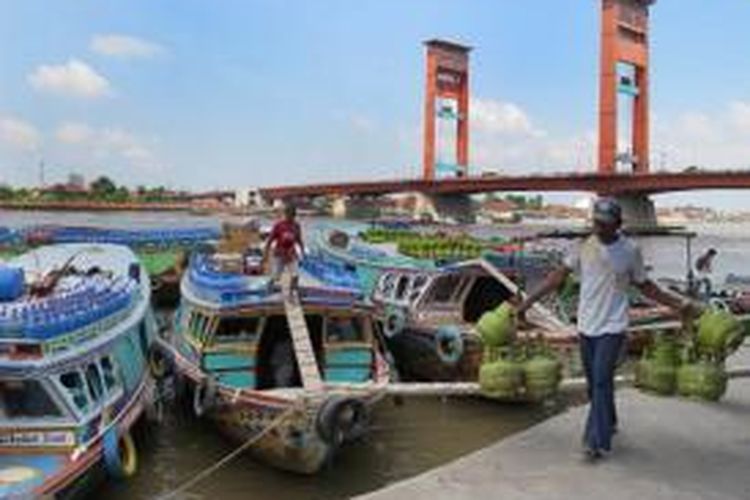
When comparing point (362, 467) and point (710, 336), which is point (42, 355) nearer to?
point (362, 467)

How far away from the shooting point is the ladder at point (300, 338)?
11.3 m

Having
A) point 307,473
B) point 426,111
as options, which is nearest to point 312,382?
point 307,473

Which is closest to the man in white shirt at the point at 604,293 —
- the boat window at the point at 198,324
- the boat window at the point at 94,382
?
the boat window at the point at 94,382

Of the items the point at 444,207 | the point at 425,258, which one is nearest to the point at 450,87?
the point at 444,207

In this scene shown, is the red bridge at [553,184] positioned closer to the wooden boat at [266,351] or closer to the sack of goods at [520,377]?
the wooden boat at [266,351]

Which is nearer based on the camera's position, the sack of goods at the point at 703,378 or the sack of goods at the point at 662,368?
the sack of goods at the point at 703,378

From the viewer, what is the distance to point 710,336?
7.99 meters

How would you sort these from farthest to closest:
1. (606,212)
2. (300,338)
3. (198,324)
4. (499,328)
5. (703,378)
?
(198,324) → (300,338) → (499,328) → (703,378) → (606,212)

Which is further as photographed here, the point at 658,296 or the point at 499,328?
the point at 499,328

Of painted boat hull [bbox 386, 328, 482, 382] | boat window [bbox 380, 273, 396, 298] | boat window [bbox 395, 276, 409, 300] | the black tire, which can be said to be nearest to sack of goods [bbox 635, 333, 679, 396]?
the black tire

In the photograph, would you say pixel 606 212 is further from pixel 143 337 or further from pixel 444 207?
pixel 444 207

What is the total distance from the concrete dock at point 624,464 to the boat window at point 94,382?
4067mm

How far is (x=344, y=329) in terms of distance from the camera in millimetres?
13336

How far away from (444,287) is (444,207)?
69.6m
